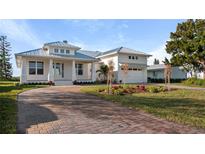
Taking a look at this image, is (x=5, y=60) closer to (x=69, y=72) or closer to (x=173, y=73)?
(x=69, y=72)

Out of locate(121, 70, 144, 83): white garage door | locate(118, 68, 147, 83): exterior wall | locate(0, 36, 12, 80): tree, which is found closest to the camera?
locate(118, 68, 147, 83): exterior wall

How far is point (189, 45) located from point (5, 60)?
44.9 metres

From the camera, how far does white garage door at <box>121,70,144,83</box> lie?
2931 centimetres

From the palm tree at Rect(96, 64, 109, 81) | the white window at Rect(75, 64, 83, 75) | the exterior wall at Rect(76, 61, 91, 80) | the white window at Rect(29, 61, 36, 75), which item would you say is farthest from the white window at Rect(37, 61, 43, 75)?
the palm tree at Rect(96, 64, 109, 81)

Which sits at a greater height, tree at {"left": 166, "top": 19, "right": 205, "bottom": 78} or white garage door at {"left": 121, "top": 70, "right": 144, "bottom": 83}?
tree at {"left": 166, "top": 19, "right": 205, "bottom": 78}

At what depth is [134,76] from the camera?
30.0 metres

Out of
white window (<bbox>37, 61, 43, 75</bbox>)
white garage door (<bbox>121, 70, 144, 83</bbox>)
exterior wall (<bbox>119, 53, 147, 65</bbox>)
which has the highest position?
exterior wall (<bbox>119, 53, 147, 65</bbox>)

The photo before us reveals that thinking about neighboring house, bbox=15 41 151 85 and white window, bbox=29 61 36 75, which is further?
white window, bbox=29 61 36 75

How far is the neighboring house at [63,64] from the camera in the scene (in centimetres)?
2262

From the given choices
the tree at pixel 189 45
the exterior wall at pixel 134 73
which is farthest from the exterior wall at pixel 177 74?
the exterior wall at pixel 134 73

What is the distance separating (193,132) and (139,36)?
42.0 feet

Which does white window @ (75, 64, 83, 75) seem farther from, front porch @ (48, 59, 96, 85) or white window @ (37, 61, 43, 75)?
white window @ (37, 61, 43, 75)

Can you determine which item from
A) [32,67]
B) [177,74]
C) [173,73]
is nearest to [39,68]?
[32,67]

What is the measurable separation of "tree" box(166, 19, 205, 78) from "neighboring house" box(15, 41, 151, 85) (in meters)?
4.83
